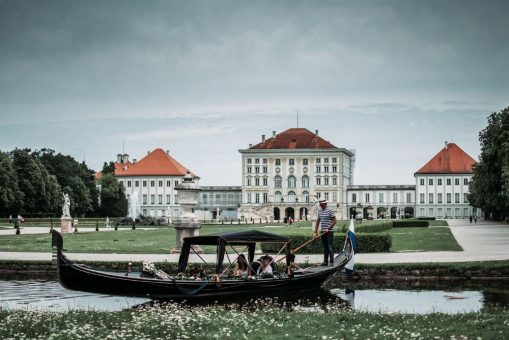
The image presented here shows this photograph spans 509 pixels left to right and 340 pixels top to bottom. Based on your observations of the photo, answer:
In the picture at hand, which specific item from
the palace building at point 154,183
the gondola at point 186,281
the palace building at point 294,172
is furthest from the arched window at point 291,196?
the gondola at point 186,281

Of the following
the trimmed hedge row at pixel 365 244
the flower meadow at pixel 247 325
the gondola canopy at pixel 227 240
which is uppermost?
the gondola canopy at pixel 227 240

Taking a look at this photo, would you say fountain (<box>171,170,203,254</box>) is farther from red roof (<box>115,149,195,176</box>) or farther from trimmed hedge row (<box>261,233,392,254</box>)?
red roof (<box>115,149,195,176</box>)

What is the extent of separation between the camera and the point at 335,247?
30234 millimetres

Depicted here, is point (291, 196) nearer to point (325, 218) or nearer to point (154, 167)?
point (154, 167)

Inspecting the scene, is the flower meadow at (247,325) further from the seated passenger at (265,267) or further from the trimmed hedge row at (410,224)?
the trimmed hedge row at (410,224)

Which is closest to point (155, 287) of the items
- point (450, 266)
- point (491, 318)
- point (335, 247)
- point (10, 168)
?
point (491, 318)

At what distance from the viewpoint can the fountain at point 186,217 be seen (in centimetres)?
2983


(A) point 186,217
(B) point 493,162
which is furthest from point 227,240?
(B) point 493,162

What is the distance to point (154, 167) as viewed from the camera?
155m

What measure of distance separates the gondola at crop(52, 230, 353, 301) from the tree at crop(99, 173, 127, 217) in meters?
107

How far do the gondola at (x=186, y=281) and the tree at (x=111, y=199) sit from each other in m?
107

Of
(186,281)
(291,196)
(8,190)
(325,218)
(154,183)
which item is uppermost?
(154,183)

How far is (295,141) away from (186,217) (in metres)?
116

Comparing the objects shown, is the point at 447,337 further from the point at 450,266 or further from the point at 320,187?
the point at 320,187
